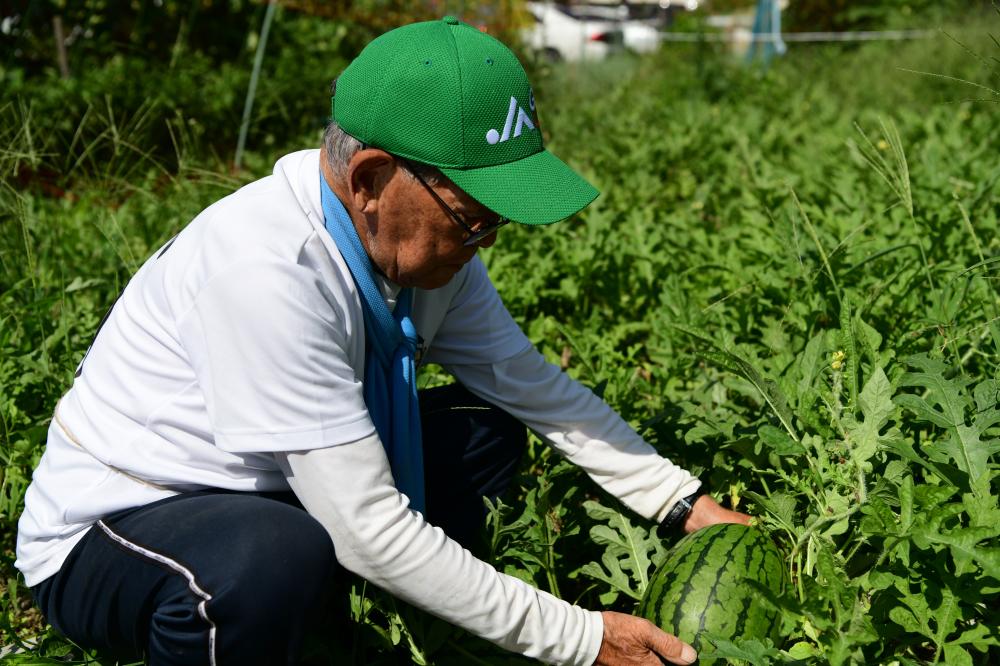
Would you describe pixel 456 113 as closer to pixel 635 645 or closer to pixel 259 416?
pixel 259 416

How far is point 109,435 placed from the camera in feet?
6.74

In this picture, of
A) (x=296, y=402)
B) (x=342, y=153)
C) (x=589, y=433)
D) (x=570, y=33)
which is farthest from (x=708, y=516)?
(x=570, y=33)

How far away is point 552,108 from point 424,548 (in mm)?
6315

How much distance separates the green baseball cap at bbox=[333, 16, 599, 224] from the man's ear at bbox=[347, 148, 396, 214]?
27 mm

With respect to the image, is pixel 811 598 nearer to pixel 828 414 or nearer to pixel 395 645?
pixel 828 414

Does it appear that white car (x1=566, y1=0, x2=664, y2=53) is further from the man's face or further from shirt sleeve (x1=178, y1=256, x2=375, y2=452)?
shirt sleeve (x1=178, y1=256, x2=375, y2=452)

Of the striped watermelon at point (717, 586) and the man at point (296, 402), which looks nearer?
the man at point (296, 402)

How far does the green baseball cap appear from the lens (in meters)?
1.87

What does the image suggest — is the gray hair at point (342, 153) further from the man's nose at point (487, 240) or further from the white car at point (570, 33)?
the white car at point (570, 33)

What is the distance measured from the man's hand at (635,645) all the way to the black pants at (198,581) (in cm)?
58

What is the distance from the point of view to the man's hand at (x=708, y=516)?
2.53 metres

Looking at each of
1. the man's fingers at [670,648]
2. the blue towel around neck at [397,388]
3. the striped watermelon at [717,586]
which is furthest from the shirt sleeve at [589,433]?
the man's fingers at [670,648]

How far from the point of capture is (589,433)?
2.57 meters

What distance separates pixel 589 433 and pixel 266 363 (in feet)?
3.25
